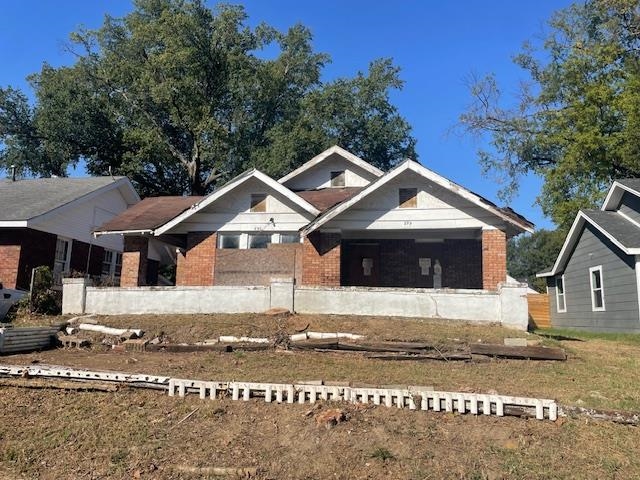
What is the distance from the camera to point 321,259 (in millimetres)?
16469

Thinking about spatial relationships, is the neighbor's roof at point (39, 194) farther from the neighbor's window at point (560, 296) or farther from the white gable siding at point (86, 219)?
the neighbor's window at point (560, 296)

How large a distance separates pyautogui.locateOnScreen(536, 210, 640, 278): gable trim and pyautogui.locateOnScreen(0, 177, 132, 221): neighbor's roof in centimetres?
1960

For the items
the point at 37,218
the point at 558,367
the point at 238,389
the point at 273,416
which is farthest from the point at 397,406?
the point at 37,218

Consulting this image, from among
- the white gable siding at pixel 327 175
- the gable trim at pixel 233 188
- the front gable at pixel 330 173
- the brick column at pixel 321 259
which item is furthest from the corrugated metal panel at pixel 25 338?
the white gable siding at pixel 327 175

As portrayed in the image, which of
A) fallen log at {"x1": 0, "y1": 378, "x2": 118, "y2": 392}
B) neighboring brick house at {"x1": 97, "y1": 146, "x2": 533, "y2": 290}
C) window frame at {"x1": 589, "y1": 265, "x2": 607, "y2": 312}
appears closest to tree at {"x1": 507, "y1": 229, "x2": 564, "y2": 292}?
window frame at {"x1": 589, "y1": 265, "x2": 607, "y2": 312}

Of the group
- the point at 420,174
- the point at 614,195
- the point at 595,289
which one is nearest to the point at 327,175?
the point at 420,174

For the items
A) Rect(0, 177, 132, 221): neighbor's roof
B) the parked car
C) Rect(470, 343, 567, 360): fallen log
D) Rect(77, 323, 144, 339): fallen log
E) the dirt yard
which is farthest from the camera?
Rect(0, 177, 132, 221): neighbor's roof

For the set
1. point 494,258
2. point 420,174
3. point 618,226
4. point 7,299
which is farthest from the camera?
point 618,226

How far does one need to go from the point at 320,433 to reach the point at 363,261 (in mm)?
12735

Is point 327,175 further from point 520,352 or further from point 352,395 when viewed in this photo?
point 352,395

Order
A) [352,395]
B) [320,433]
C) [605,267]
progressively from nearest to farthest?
[320,433]
[352,395]
[605,267]

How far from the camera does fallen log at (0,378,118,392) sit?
7812 mm

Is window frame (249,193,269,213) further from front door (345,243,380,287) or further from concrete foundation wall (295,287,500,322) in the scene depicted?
concrete foundation wall (295,287,500,322)

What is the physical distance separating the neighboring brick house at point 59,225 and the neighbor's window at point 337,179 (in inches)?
415
